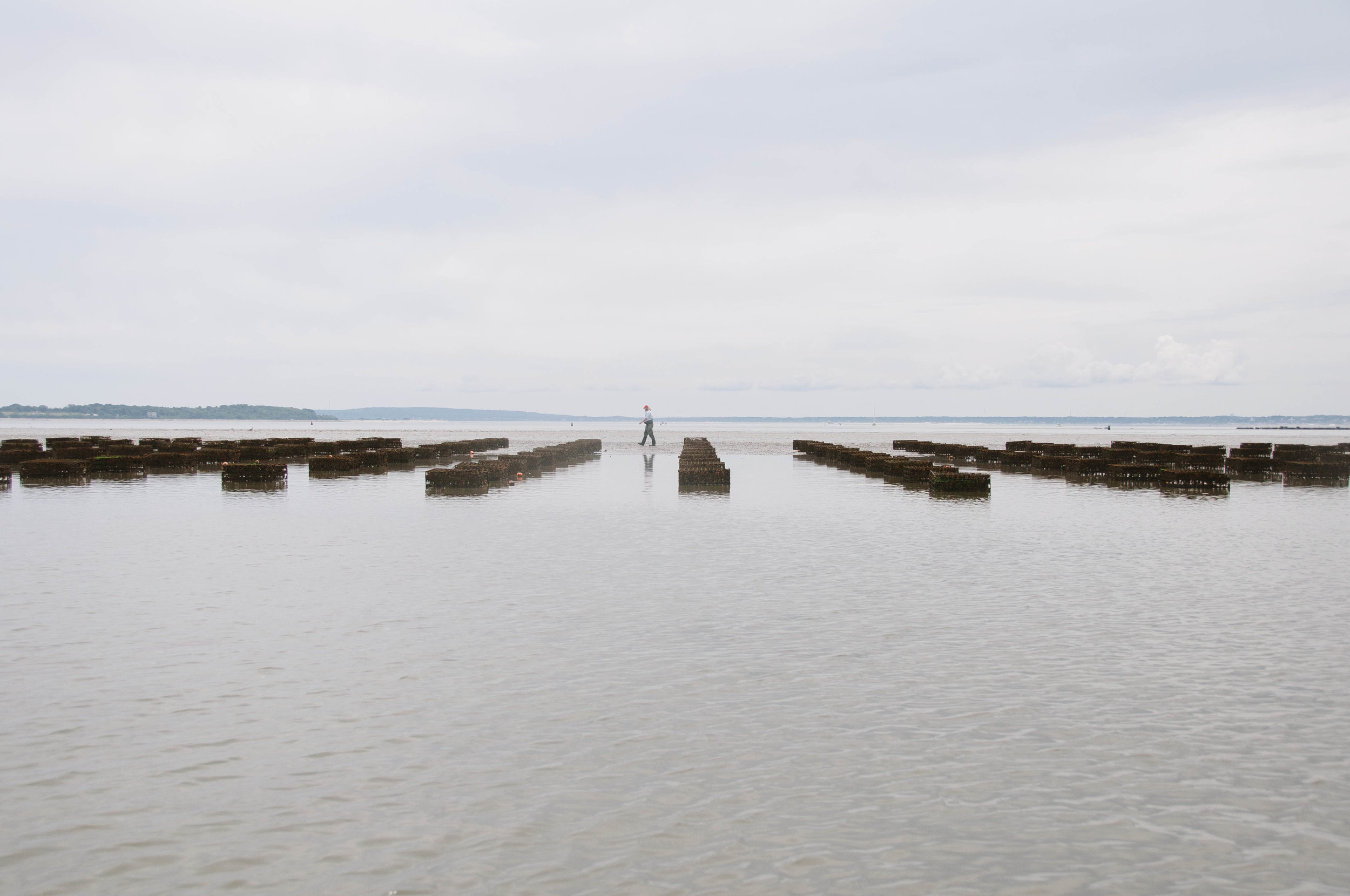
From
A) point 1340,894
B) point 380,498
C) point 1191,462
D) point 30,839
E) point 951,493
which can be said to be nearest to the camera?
point 1340,894

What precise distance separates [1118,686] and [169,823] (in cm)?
924

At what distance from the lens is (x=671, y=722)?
901cm

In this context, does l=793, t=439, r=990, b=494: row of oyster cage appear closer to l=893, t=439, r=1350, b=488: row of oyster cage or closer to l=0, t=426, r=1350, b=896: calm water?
l=893, t=439, r=1350, b=488: row of oyster cage

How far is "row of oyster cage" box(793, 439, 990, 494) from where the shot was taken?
37.1m

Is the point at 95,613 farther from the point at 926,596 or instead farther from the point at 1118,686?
the point at 1118,686

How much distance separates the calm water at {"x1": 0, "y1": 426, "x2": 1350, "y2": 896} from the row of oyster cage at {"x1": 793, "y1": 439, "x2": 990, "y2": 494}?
17154 mm

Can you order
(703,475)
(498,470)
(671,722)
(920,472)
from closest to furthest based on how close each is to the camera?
(671,722), (703,475), (498,470), (920,472)

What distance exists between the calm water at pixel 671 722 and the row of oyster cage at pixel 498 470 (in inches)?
629

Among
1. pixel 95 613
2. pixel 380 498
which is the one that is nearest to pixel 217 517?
pixel 380 498

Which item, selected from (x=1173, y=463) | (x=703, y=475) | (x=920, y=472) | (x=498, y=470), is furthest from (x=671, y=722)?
(x=1173, y=463)

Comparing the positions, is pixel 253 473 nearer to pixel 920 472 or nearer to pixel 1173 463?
pixel 920 472

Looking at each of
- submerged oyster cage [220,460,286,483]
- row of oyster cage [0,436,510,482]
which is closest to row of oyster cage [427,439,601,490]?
submerged oyster cage [220,460,286,483]

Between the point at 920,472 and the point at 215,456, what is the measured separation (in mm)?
38898

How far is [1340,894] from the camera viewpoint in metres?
5.91
